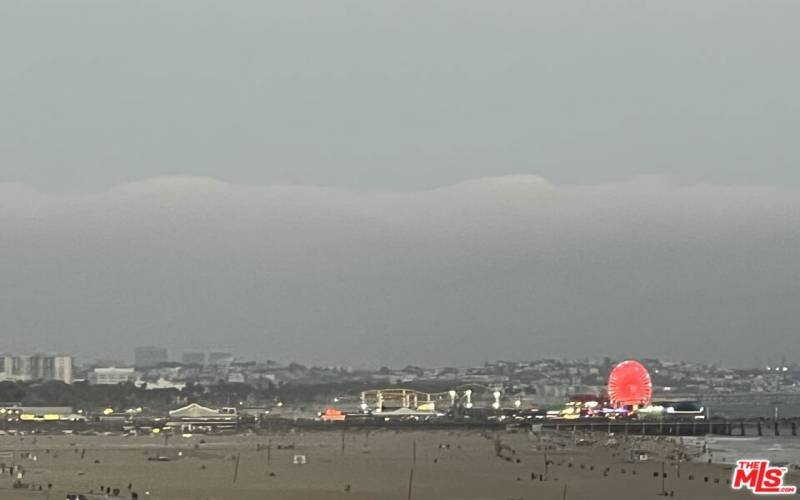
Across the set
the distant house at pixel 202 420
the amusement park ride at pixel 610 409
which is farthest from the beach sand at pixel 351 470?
the amusement park ride at pixel 610 409

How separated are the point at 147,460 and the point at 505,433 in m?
53.5

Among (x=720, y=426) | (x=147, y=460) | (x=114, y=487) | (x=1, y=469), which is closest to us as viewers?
(x=114, y=487)

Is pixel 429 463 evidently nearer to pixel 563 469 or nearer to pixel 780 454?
pixel 563 469

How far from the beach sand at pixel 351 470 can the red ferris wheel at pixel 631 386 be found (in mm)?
69041

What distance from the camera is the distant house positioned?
131m

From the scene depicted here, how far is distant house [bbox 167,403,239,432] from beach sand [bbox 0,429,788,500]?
22.9 m

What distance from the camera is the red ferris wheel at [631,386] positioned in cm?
17538

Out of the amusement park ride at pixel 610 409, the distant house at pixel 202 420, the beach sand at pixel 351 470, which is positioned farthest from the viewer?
the amusement park ride at pixel 610 409

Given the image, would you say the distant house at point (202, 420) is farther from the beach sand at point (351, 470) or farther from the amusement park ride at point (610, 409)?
the beach sand at point (351, 470)

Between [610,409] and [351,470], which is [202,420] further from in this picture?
[351,470]

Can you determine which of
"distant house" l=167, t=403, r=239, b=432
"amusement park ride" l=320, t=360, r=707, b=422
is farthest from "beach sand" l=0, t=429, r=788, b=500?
"amusement park ride" l=320, t=360, r=707, b=422

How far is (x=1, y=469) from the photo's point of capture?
217 ft

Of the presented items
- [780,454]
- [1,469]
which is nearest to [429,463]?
[1,469]

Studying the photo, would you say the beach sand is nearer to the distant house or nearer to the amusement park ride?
the distant house
